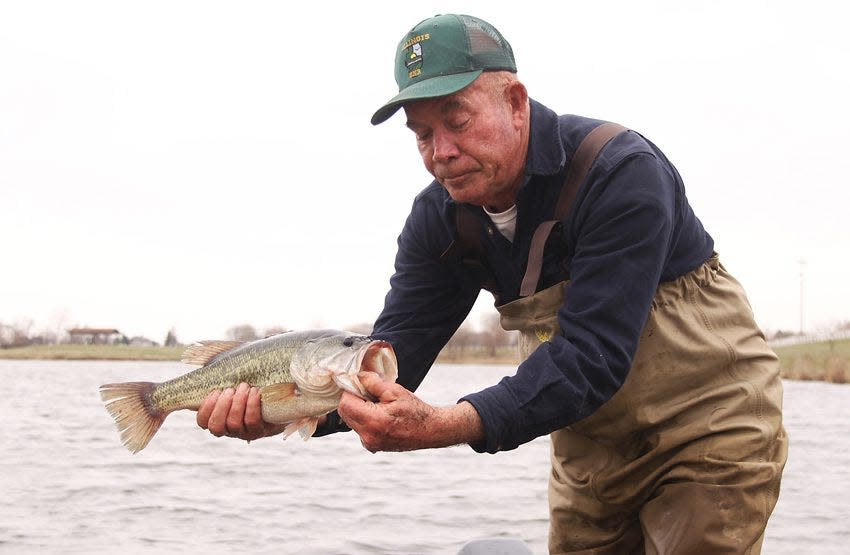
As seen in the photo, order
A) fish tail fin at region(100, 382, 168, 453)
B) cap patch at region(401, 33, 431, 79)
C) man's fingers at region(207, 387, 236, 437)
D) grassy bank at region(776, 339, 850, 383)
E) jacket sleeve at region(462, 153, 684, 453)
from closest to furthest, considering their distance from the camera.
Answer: jacket sleeve at region(462, 153, 684, 453) → cap patch at region(401, 33, 431, 79) → man's fingers at region(207, 387, 236, 437) → fish tail fin at region(100, 382, 168, 453) → grassy bank at region(776, 339, 850, 383)

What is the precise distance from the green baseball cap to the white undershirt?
567 mm

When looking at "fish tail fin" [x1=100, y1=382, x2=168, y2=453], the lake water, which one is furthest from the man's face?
the lake water

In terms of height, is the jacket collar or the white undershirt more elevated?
the jacket collar

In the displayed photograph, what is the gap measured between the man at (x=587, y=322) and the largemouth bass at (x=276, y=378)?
0.40 feet

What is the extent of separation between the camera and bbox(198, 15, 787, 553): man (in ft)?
10.1

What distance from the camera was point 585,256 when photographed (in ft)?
10.8

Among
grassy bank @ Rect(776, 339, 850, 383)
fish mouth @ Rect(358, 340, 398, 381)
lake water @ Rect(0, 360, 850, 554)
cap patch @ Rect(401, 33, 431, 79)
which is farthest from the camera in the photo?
grassy bank @ Rect(776, 339, 850, 383)

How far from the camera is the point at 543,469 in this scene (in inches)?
595

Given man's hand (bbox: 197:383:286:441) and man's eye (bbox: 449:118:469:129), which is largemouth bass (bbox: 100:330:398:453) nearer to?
man's hand (bbox: 197:383:286:441)

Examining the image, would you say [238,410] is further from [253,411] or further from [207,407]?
[207,407]

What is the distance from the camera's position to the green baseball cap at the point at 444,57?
3.33m

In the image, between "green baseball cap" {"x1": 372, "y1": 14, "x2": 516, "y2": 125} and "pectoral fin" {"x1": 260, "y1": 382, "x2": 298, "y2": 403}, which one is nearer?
"green baseball cap" {"x1": 372, "y1": 14, "x2": 516, "y2": 125}

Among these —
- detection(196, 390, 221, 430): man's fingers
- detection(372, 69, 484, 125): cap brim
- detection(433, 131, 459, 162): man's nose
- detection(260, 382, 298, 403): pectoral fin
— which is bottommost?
detection(196, 390, 221, 430): man's fingers

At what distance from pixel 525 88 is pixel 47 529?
329 inches
